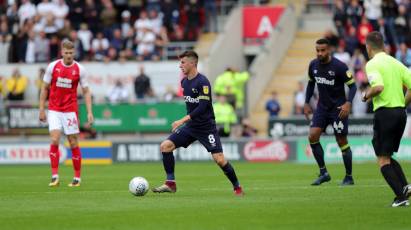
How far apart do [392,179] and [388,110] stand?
91cm

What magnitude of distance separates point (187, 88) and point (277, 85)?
2056 cm

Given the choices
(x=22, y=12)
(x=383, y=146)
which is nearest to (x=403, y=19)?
(x=22, y=12)

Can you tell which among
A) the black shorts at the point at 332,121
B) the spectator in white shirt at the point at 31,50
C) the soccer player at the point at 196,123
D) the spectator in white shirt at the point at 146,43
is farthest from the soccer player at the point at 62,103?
the spectator in white shirt at the point at 31,50

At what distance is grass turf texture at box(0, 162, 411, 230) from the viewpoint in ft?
39.8

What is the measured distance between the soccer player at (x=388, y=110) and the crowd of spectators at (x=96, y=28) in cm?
2208

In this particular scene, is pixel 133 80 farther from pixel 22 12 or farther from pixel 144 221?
pixel 144 221

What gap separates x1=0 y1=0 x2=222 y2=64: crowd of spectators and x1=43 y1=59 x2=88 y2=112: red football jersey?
16548 mm

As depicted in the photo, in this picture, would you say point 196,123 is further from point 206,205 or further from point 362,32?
point 362,32

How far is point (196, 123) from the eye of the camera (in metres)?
15.8

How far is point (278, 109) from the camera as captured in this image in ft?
108

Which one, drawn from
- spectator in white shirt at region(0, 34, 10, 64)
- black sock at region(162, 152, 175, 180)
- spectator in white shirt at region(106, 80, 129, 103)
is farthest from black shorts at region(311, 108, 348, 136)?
spectator in white shirt at region(0, 34, 10, 64)

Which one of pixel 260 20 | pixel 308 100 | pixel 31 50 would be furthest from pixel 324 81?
pixel 31 50

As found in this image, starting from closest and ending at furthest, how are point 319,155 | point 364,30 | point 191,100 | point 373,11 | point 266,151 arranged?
point 191,100
point 319,155
point 266,151
point 364,30
point 373,11

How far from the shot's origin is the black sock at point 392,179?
13367 mm
